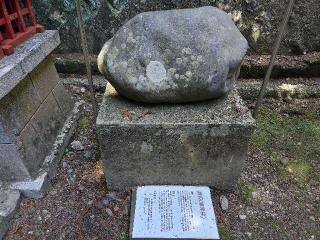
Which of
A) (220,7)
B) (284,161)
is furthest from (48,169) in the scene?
(220,7)

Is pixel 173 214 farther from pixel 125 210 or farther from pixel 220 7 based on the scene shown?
pixel 220 7

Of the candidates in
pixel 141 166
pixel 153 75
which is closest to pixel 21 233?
pixel 141 166

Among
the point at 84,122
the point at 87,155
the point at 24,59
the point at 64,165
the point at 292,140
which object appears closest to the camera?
the point at 24,59

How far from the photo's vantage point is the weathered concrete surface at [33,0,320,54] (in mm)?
3621

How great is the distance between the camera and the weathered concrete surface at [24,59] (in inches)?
87.4

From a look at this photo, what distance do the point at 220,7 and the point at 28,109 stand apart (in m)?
2.43

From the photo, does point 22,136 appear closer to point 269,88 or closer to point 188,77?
point 188,77

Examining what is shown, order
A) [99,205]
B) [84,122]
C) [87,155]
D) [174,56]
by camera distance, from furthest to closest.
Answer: [84,122] → [87,155] → [99,205] → [174,56]

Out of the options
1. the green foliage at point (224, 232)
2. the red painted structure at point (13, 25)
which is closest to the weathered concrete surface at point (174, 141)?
the green foliage at point (224, 232)

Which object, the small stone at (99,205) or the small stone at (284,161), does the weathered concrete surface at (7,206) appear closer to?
the small stone at (99,205)

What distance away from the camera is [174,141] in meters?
2.33

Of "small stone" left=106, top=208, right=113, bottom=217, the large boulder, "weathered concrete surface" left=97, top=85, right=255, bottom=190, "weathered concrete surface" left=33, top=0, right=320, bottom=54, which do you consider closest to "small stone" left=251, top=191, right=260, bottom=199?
"weathered concrete surface" left=97, top=85, right=255, bottom=190

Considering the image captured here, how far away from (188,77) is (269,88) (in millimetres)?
1933

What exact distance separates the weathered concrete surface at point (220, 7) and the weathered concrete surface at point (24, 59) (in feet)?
2.74
